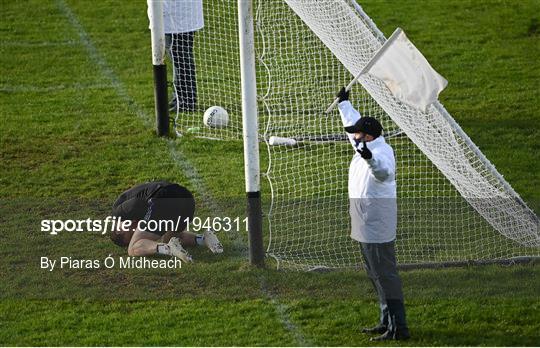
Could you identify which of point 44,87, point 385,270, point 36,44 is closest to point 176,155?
point 44,87

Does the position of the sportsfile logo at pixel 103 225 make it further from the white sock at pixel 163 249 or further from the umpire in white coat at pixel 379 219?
the umpire in white coat at pixel 379 219

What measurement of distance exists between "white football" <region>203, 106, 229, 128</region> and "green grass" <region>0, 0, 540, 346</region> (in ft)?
1.03

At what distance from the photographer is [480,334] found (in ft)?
28.9

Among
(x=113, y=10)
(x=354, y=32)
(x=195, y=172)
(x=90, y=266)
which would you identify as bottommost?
(x=90, y=266)

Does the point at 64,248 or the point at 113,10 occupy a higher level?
the point at 113,10

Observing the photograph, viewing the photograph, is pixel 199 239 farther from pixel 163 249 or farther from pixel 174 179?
pixel 174 179

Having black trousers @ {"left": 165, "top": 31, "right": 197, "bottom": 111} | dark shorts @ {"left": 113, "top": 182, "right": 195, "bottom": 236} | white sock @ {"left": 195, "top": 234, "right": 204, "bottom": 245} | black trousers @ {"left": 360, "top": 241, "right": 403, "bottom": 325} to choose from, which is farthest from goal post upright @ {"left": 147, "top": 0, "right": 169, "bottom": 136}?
black trousers @ {"left": 360, "top": 241, "right": 403, "bottom": 325}

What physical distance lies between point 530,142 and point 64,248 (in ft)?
18.1

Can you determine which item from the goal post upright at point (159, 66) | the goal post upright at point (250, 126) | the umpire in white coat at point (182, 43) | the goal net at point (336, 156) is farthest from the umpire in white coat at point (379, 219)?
the umpire in white coat at point (182, 43)

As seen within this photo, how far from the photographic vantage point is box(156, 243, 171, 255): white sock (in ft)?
33.5

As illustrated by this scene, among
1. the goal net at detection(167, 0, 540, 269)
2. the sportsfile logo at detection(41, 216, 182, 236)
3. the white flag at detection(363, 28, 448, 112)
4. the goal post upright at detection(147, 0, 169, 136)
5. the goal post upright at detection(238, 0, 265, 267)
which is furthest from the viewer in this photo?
the goal post upright at detection(147, 0, 169, 136)

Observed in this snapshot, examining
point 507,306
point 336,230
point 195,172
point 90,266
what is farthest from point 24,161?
point 507,306

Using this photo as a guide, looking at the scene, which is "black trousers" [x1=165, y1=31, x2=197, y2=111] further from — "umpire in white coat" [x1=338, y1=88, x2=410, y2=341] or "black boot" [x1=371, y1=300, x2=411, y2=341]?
"black boot" [x1=371, y1=300, x2=411, y2=341]

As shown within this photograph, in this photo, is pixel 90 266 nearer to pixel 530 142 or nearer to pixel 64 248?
pixel 64 248
